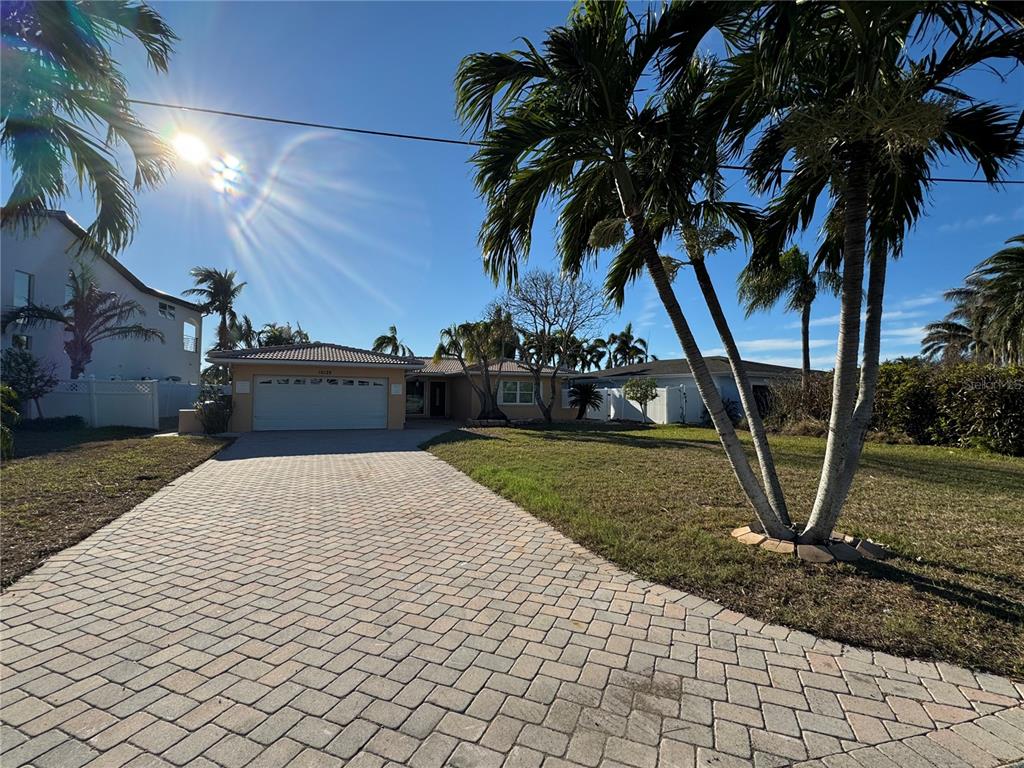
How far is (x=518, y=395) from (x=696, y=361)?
20.1 metres

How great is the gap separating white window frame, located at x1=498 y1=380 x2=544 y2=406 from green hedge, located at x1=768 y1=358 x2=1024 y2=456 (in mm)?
12144

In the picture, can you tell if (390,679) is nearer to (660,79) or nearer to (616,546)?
(616,546)

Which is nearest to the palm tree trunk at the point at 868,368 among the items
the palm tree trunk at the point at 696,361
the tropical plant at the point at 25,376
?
the palm tree trunk at the point at 696,361

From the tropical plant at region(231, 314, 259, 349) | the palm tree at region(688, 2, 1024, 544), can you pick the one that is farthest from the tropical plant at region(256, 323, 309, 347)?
the palm tree at region(688, 2, 1024, 544)

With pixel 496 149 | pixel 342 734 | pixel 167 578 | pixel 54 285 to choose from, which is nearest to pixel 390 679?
pixel 342 734

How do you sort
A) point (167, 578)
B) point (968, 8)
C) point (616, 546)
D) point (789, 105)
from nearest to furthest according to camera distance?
1. point (968, 8)
2. point (789, 105)
3. point (167, 578)
4. point (616, 546)

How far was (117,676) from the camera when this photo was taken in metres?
2.60

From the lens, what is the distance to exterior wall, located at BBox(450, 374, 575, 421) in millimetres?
23703

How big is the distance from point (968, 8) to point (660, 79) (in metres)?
1.97

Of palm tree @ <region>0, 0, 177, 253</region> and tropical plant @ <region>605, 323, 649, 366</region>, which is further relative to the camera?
tropical plant @ <region>605, 323, 649, 366</region>

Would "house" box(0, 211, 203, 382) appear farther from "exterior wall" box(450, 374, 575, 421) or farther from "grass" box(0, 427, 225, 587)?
"exterior wall" box(450, 374, 575, 421)

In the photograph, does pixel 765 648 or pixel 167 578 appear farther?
pixel 167 578

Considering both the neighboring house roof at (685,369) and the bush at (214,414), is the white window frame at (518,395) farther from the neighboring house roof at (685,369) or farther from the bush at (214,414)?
the bush at (214,414)

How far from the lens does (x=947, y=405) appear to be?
12633mm
